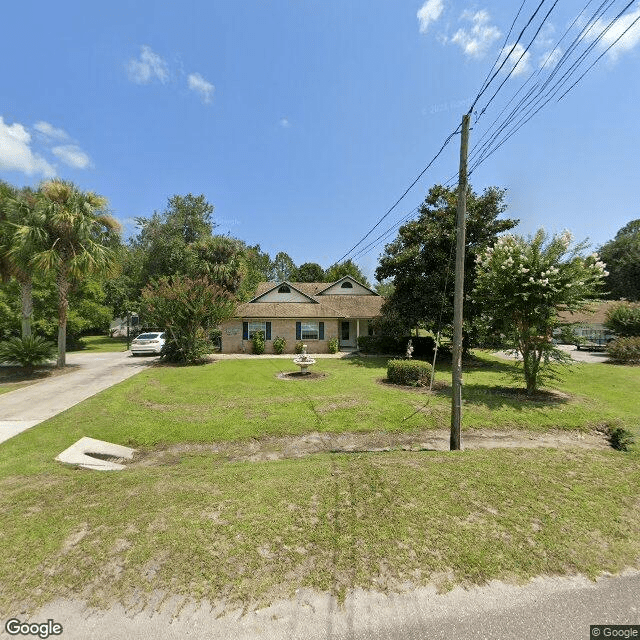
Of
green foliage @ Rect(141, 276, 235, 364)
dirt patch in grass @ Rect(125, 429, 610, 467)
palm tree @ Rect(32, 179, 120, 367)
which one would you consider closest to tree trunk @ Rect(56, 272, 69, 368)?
palm tree @ Rect(32, 179, 120, 367)

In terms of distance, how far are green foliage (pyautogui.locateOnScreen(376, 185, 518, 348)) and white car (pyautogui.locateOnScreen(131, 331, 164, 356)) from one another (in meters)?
16.1

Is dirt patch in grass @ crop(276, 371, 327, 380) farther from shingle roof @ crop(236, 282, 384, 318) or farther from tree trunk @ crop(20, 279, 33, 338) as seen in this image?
tree trunk @ crop(20, 279, 33, 338)

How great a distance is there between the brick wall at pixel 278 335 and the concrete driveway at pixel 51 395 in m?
6.70

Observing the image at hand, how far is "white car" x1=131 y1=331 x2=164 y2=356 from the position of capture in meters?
22.2

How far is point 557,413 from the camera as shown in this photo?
31.5 ft

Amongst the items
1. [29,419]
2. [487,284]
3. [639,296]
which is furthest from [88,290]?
[639,296]

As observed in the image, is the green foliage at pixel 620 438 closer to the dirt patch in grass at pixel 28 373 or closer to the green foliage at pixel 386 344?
the green foliage at pixel 386 344

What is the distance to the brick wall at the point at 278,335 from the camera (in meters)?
23.1

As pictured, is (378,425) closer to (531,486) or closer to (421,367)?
(531,486)

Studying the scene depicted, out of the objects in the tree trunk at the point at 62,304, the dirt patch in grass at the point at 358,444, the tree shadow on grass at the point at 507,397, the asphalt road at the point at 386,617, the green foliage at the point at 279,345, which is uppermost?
the tree trunk at the point at 62,304

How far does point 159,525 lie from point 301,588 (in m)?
2.03

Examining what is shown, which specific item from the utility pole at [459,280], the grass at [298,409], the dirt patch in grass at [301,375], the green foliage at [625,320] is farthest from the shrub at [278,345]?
the green foliage at [625,320]

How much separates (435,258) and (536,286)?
8.11 metres

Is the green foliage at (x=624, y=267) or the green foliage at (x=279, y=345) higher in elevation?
the green foliage at (x=624, y=267)
